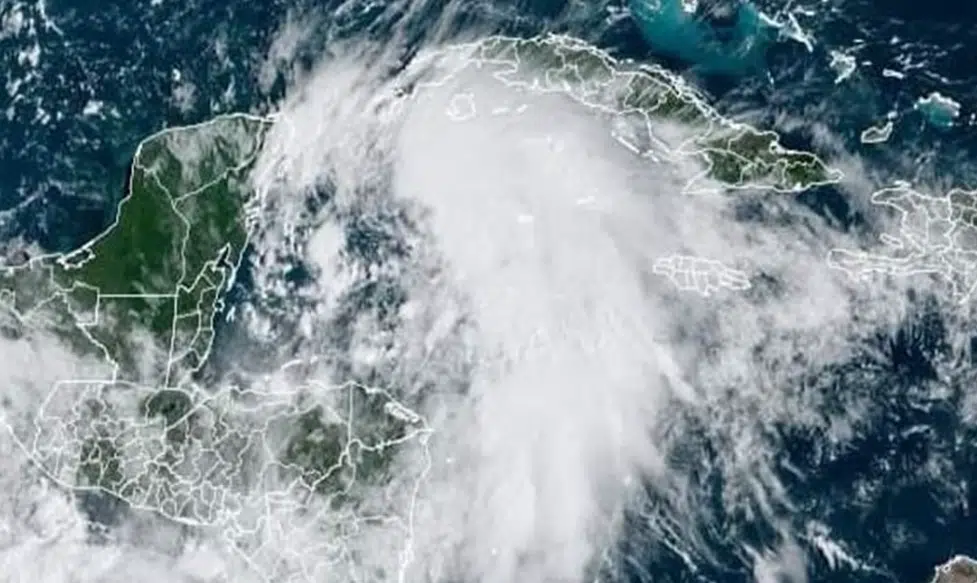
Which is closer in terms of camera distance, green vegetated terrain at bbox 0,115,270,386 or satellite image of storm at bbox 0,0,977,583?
satellite image of storm at bbox 0,0,977,583

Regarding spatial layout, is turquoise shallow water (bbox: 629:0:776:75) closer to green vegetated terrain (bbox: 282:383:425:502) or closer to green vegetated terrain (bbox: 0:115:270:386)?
green vegetated terrain (bbox: 0:115:270:386)

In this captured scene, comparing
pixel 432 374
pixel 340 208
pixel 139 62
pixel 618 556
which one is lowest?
pixel 618 556

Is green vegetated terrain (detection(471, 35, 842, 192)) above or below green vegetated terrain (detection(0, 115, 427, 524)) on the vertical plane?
above

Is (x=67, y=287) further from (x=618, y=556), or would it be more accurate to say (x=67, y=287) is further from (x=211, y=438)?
(x=618, y=556)

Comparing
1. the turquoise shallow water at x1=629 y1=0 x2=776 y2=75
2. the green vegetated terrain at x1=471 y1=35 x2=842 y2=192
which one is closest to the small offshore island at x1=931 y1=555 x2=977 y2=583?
the green vegetated terrain at x1=471 y1=35 x2=842 y2=192

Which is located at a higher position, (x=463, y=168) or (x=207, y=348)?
(x=463, y=168)

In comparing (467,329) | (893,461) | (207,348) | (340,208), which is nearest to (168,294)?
(207,348)

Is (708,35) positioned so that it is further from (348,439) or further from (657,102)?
(348,439)
